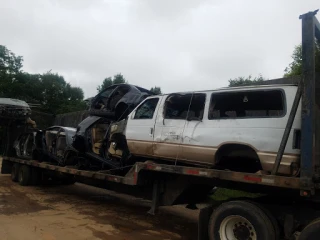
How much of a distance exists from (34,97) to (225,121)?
46515mm

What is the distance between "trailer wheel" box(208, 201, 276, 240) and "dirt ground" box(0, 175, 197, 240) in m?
1.52

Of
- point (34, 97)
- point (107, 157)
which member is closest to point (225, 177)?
point (107, 157)

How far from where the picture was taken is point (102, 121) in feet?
28.4

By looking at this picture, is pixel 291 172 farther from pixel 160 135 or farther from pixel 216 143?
pixel 160 135

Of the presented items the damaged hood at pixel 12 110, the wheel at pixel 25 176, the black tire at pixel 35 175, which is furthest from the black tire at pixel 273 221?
the damaged hood at pixel 12 110

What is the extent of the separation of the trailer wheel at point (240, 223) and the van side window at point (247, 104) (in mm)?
1349

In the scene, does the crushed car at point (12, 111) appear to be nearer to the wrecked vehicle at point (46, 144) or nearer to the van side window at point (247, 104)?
the wrecked vehicle at point (46, 144)

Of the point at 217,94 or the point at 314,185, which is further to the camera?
the point at 217,94

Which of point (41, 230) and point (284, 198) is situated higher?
point (284, 198)

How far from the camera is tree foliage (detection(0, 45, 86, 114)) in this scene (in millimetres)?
43969

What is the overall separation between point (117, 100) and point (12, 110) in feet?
20.1

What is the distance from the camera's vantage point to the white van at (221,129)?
4723mm

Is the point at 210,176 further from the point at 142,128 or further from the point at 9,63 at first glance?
the point at 9,63

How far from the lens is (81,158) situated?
887cm
